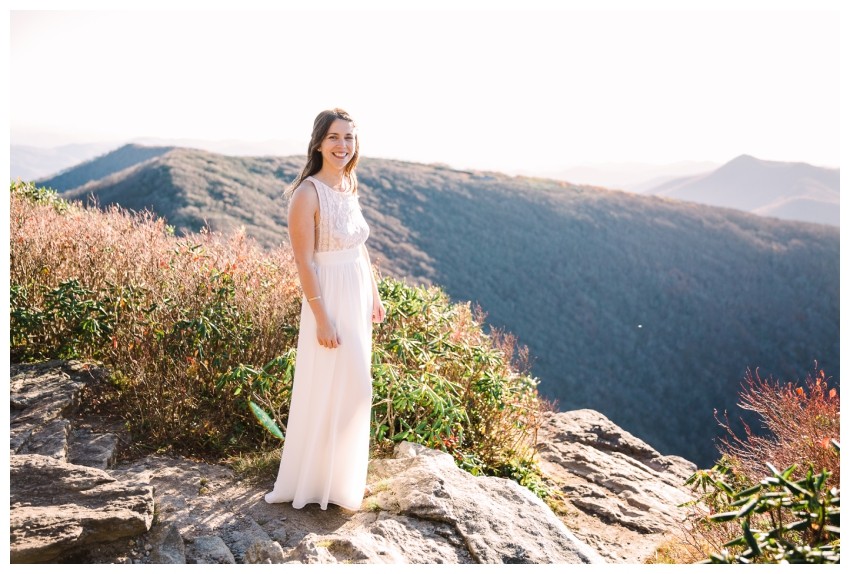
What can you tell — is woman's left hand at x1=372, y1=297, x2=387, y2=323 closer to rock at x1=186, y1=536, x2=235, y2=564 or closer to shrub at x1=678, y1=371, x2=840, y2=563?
rock at x1=186, y1=536, x2=235, y2=564

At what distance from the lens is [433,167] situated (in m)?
38.5

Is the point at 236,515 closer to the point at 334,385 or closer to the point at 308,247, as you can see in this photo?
the point at 334,385

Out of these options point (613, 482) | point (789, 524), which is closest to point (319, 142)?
point (789, 524)

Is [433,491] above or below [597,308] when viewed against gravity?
above

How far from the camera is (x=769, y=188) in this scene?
54.5 metres

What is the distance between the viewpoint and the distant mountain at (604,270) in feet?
75.1

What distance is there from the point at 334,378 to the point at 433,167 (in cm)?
3642

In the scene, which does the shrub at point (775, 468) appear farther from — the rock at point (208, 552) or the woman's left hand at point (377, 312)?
the rock at point (208, 552)

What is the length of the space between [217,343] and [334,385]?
1367 mm

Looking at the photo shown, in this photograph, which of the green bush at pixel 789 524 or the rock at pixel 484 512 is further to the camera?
the rock at pixel 484 512

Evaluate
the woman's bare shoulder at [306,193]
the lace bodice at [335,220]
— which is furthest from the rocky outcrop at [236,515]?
the woman's bare shoulder at [306,193]

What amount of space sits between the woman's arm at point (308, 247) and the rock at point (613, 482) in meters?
2.19

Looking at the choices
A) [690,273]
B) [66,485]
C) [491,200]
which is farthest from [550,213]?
[66,485]
